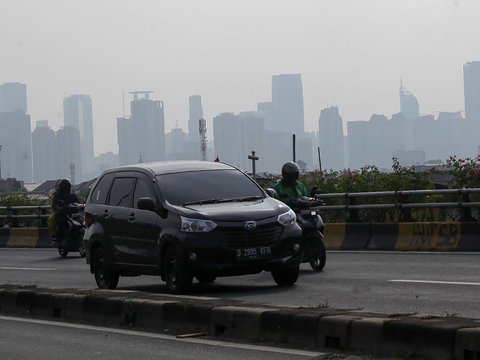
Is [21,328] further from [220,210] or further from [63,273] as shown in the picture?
[63,273]

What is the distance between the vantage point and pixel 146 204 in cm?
1605

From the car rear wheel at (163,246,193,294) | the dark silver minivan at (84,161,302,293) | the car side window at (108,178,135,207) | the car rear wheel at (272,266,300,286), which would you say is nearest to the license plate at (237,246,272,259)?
the dark silver minivan at (84,161,302,293)

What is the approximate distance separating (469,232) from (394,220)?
373cm

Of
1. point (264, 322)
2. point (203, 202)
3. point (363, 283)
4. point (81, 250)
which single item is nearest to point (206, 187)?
point (203, 202)

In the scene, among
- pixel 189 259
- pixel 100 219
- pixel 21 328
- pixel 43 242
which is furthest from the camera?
pixel 43 242

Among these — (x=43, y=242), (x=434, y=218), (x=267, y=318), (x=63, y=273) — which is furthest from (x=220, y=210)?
(x=43, y=242)

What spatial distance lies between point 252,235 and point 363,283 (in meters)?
1.77

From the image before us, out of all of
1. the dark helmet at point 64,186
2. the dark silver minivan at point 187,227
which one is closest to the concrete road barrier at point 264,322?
the dark silver minivan at point 187,227

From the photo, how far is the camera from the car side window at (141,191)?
16.7 metres

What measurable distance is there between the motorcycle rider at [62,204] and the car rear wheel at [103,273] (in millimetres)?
10161

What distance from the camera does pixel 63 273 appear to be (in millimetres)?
22125

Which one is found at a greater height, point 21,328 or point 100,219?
point 100,219

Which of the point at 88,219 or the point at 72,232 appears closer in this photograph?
the point at 88,219

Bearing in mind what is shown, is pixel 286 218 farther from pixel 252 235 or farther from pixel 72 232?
pixel 72 232
